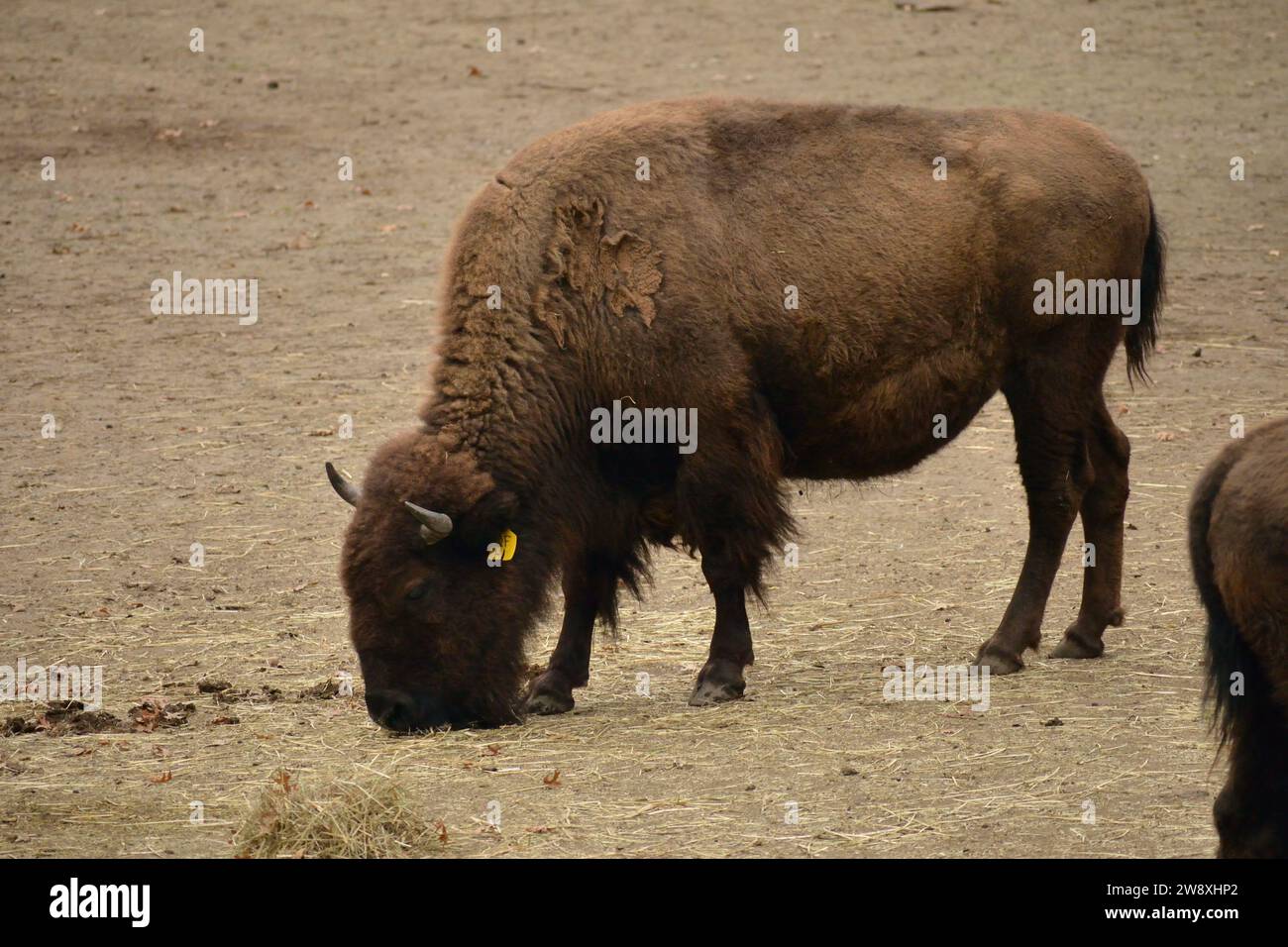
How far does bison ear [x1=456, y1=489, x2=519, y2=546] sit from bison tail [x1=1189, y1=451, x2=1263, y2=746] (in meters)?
2.81

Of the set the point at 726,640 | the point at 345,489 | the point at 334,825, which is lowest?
the point at 726,640

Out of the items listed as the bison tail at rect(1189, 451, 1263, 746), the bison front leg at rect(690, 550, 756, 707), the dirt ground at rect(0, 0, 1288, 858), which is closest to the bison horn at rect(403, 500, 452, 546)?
the dirt ground at rect(0, 0, 1288, 858)

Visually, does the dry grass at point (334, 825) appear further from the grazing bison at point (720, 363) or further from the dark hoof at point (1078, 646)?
the dark hoof at point (1078, 646)

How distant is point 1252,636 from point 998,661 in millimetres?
2870

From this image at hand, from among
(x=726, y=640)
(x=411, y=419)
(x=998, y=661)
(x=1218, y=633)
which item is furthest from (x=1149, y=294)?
(x=411, y=419)

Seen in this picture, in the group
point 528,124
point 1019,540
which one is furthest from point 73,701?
point 528,124

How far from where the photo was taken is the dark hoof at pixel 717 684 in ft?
23.1

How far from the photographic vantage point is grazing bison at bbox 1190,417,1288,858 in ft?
14.6

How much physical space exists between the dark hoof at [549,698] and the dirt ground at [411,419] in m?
0.13

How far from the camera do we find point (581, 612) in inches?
291

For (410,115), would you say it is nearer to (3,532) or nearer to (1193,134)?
(1193,134)

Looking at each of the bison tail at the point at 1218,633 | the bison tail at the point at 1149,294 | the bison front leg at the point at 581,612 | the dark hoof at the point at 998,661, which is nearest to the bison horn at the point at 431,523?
the bison front leg at the point at 581,612

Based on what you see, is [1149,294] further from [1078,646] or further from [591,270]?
[591,270]

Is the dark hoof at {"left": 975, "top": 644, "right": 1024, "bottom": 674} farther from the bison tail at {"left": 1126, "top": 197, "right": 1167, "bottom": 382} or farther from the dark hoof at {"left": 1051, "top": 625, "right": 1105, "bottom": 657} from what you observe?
the bison tail at {"left": 1126, "top": 197, "right": 1167, "bottom": 382}
